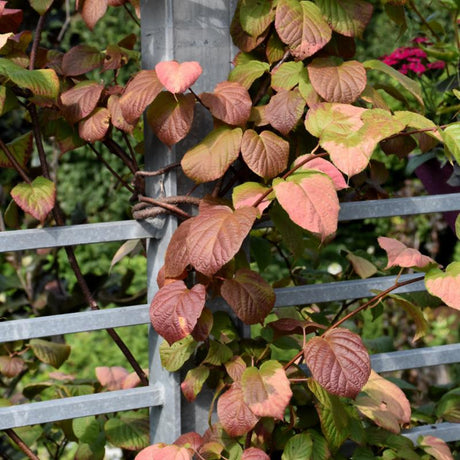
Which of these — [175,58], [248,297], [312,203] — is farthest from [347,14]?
[248,297]

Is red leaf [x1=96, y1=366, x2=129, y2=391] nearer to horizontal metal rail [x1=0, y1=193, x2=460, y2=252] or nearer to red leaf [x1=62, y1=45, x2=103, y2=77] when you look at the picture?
horizontal metal rail [x1=0, y1=193, x2=460, y2=252]

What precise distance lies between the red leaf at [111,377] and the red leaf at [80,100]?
0.70 m

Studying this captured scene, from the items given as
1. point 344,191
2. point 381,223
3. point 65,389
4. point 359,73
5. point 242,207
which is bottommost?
point 381,223

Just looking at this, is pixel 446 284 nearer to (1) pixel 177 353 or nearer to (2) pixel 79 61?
(1) pixel 177 353

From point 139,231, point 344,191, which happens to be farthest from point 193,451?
point 344,191

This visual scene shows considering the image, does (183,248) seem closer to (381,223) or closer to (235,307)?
(235,307)

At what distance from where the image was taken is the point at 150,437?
170cm

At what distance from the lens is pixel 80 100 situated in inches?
60.1

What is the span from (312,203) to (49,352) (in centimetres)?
88

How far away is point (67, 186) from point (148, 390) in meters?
3.41

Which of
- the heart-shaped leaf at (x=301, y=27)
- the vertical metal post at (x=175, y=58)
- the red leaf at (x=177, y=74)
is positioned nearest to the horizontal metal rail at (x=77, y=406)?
the vertical metal post at (x=175, y=58)

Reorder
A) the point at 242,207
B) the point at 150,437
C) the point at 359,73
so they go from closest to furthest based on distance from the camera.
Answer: the point at 242,207
the point at 359,73
the point at 150,437

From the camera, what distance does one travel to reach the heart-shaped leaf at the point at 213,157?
57.3 inches

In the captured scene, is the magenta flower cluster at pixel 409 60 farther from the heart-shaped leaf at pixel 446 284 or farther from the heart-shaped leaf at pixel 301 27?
the heart-shaped leaf at pixel 446 284
